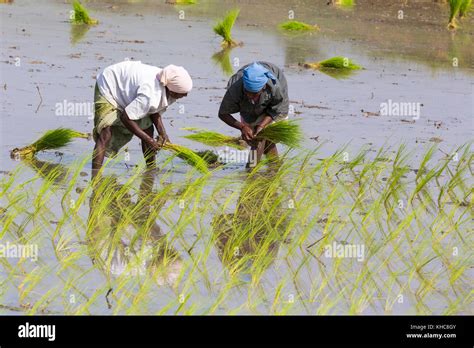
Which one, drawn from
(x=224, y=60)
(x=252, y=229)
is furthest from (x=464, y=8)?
(x=252, y=229)

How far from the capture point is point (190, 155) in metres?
7.54

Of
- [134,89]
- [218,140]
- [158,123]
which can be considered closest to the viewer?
[134,89]

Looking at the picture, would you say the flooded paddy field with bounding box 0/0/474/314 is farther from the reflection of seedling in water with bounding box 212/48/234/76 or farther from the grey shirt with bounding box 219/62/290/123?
the grey shirt with bounding box 219/62/290/123

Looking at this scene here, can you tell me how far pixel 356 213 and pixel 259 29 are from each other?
8.45 meters

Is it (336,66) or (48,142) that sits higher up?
(48,142)

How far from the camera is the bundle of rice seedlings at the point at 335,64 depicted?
40.2ft

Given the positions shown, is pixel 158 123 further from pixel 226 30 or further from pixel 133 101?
pixel 226 30

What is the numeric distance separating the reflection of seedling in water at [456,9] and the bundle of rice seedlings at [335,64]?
10.4ft

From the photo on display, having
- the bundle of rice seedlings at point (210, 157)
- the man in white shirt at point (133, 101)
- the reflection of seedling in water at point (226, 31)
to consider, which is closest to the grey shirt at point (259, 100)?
the bundle of rice seedlings at point (210, 157)

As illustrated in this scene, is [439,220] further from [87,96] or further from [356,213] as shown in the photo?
[87,96]

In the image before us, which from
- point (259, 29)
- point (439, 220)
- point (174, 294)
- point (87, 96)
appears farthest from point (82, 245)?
point (259, 29)

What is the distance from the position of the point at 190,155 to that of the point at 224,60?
16.8 feet

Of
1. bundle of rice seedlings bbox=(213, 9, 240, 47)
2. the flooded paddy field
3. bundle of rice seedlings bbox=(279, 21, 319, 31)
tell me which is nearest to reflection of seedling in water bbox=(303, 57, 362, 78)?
the flooded paddy field

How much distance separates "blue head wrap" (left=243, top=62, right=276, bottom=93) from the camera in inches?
289
